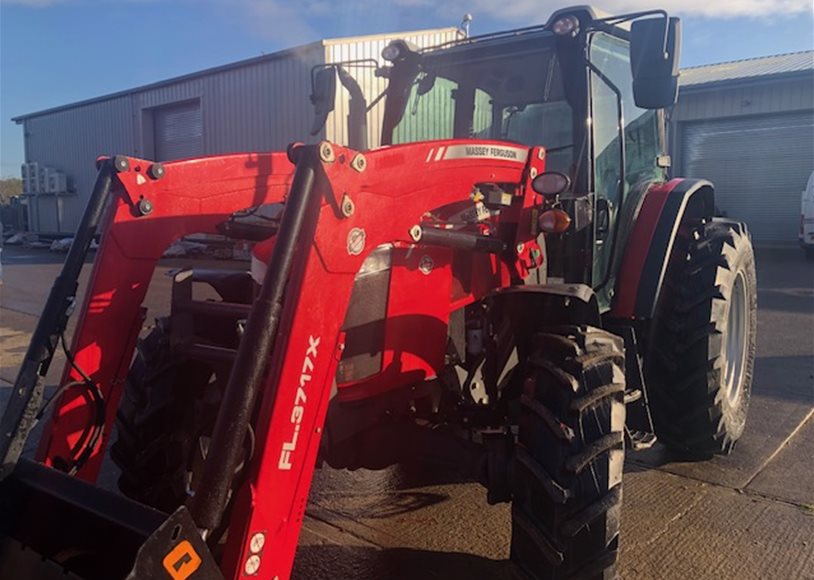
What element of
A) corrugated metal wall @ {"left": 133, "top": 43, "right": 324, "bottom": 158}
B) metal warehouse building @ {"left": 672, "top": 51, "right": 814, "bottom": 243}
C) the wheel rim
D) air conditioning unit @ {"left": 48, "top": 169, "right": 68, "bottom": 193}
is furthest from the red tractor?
air conditioning unit @ {"left": 48, "top": 169, "right": 68, "bottom": 193}

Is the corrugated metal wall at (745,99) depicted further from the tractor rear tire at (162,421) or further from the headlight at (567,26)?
the tractor rear tire at (162,421)

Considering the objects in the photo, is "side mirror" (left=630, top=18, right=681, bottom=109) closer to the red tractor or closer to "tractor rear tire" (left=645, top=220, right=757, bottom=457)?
the red tractor

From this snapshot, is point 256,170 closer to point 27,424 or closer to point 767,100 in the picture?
point 27,424

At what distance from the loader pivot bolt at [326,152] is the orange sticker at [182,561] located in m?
1.03

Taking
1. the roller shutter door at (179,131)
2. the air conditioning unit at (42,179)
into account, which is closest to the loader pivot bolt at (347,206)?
the roller shutter door at (179,131)

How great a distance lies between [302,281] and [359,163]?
407 mm

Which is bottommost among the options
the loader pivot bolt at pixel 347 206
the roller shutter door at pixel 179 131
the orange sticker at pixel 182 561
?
the orange sticker at pixel 182 561

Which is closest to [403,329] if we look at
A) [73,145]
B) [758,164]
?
[758,164]

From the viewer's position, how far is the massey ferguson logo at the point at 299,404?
1.96 metres

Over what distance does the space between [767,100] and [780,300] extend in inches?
426

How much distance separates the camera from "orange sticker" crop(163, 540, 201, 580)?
1.67m

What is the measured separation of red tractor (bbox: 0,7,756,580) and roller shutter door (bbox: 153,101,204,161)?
56.1 feet

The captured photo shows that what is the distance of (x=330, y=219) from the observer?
2029 millimetres

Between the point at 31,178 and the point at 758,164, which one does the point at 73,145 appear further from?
the point at 758,164
